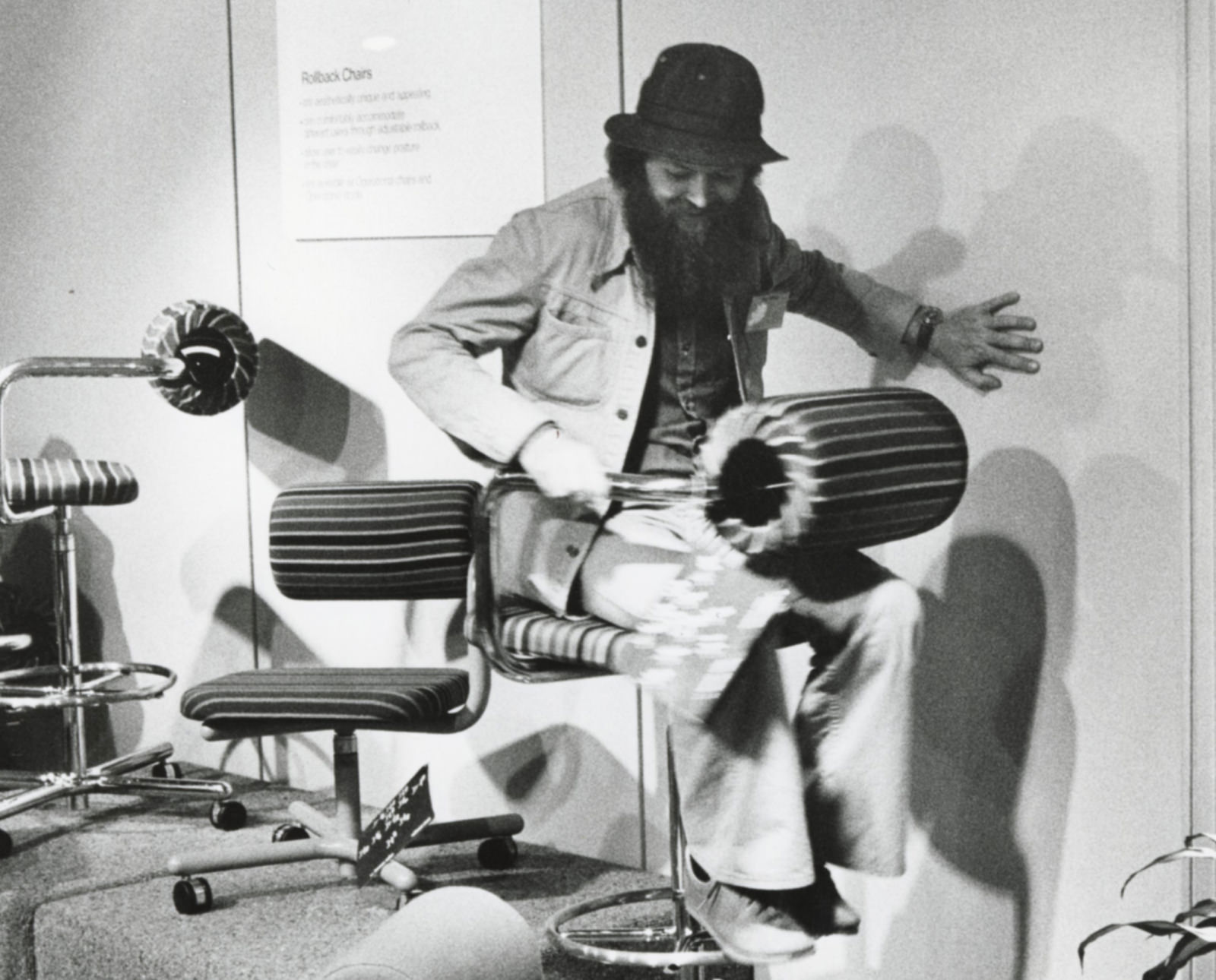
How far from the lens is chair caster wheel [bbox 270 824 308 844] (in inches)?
112

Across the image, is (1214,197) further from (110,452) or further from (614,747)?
(110,452)

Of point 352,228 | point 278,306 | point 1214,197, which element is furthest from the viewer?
point 278,306

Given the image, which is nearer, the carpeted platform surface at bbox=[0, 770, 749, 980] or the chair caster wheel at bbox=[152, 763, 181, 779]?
the carpeted platform surface at bbox=[0, 770, 749, 980]

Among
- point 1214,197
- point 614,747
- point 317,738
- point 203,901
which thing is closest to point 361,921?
point 203,901

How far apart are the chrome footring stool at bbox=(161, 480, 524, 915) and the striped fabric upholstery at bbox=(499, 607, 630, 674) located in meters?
0.23

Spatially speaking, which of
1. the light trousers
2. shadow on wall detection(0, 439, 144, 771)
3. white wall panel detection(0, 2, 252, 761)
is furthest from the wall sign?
shadow on wall detection(0, 439, 144, 771)

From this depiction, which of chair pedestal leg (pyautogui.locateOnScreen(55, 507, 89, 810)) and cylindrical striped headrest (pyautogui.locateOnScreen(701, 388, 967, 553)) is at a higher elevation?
cylindrical striped headrest (pyautogui.locateOnScreen(701, 388, 967, 553))

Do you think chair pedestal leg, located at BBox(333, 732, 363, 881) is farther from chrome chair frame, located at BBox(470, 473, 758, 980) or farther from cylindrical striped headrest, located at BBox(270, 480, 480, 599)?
cylindrical striped headrest, located at BBox(270, 480, 480, 599)

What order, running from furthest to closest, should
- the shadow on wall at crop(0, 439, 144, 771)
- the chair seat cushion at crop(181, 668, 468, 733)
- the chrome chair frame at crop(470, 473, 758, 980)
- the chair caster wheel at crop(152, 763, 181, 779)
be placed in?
1. the shadow on wall at crop(0, 439, 144, 771)
2. the chair caster wheel at crop(152, 763, 181, 779)
3. the chair seat cushion at crop(181, 668, 468, 733)
4. the chrome chair frame at crop(470, 473, 758, 980)

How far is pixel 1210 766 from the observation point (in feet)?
6.49

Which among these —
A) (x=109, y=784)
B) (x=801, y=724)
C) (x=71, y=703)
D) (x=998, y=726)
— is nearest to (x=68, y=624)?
(x=71, y=703)

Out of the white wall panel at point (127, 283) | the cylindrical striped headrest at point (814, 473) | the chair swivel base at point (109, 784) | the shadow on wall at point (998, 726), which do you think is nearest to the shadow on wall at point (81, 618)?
the white wall panel at point (127, 283)

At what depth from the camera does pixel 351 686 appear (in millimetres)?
Result: 2514

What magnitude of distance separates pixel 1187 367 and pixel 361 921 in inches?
56.5
